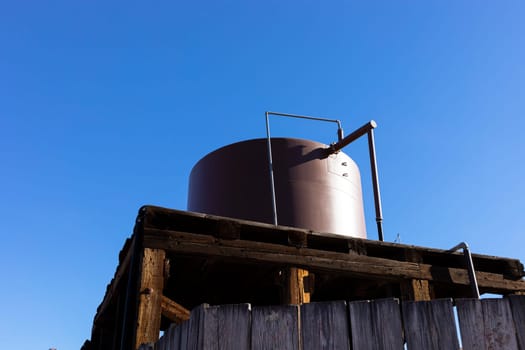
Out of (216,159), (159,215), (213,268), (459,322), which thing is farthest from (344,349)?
(216,159)

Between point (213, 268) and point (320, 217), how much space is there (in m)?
2.56

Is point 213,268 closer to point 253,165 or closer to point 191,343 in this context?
point 253,165

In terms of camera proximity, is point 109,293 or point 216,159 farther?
point 216,159

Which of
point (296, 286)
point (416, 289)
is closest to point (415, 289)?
point (416, 289)

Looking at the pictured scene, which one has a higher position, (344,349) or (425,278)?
(425,278)

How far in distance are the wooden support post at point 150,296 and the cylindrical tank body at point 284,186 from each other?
3.17 meters

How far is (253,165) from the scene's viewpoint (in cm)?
1127

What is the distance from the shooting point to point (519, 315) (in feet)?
11.1

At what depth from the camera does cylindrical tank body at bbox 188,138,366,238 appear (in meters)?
10.8

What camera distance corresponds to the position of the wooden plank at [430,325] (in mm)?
3350

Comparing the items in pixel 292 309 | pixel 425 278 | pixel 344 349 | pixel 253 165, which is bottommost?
pixel 344 349

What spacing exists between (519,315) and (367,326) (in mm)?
929

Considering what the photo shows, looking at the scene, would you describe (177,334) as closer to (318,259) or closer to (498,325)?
(498,325)

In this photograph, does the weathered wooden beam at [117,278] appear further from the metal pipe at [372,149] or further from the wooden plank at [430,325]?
the wooden plank at [430,325]
